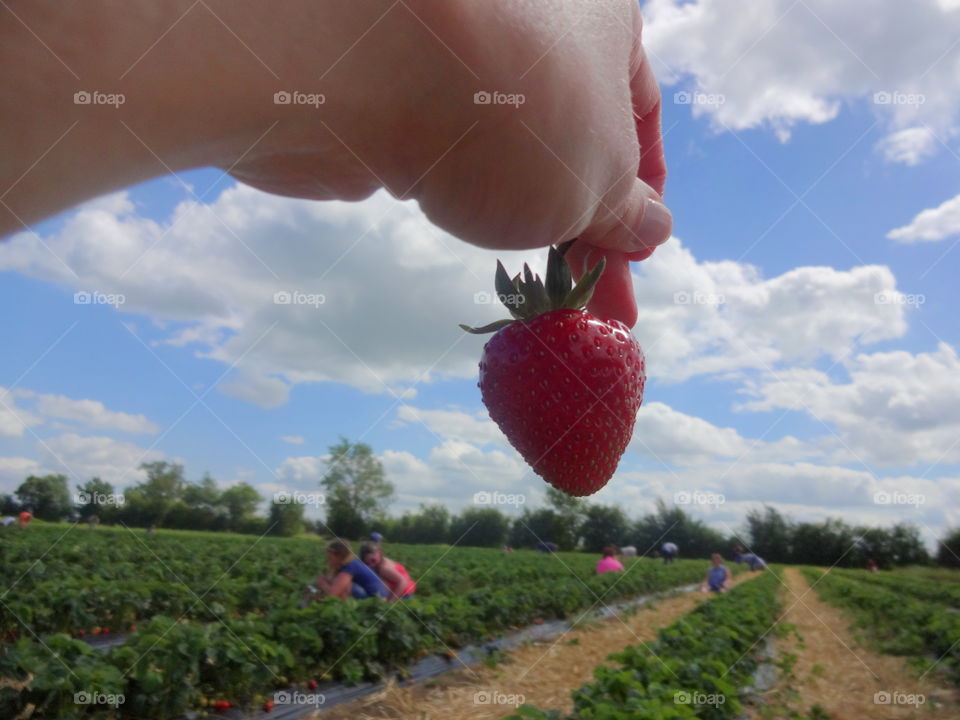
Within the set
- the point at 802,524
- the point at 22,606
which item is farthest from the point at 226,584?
the point at 802,524

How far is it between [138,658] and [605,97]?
4.08 meters

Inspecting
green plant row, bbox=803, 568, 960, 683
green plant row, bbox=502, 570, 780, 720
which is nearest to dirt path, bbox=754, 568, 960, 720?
green plant row, bbox=803, 568, 960, 683

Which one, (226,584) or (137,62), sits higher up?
(137,62)

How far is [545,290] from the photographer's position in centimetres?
76

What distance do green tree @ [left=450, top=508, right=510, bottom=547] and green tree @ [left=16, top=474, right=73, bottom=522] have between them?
19.8m

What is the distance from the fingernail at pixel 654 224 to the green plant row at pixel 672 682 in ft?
10.4

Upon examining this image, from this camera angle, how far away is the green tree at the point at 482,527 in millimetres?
25045

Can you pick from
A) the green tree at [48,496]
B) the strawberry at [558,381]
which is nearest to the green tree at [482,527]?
the green tree at [48,496]

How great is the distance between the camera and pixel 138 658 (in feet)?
11.9

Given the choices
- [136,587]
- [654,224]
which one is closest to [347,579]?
[136,587]

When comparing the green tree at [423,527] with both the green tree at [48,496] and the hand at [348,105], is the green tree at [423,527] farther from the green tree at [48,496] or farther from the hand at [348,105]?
the hand at [348,105]

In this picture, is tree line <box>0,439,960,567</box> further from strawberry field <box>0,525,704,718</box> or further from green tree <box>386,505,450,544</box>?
strawberry field <box>0,525,704,718</box>

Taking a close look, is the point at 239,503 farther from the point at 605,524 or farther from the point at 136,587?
the point at 136,587

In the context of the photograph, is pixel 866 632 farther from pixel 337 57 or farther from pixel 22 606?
pixel 337 57
